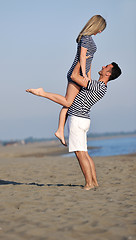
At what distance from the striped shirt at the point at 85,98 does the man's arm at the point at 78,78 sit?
15 cm

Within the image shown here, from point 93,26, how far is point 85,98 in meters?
1.10

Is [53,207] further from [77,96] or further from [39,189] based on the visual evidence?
[77,96]

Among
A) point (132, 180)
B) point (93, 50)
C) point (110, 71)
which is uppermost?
point (93, 50)

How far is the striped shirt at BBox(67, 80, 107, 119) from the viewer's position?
4809 millimetres

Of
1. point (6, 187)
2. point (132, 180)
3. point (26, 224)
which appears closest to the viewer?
point (26, 224)

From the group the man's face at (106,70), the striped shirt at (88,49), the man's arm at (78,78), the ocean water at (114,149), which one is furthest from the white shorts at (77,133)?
the ocean water at (114,149)

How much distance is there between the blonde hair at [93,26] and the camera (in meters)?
4.72

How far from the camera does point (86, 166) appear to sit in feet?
16.0

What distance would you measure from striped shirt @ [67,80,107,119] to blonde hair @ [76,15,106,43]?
741 mm

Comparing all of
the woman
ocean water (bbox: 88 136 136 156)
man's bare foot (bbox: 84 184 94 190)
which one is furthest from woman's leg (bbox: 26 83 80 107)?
ocean water (bbox: 88 136 136 156)

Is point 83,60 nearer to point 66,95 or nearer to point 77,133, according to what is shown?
point 66,95

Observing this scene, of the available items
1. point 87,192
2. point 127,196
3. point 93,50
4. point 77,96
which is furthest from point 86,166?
point 93,50

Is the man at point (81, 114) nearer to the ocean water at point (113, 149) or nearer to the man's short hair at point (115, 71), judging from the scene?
the man's short hair at point (115, 71)

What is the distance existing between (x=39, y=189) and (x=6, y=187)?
0.67 m
